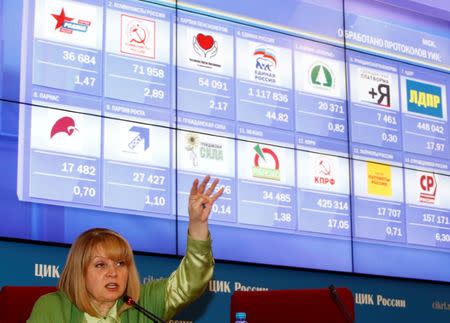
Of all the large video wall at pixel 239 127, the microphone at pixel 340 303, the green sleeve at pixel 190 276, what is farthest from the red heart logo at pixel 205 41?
the green sleeve at pixel 190 276

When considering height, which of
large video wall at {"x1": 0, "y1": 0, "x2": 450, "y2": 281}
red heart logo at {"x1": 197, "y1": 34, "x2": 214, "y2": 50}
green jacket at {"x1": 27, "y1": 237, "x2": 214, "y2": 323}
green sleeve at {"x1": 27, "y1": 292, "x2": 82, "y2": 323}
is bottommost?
green sleeve at {"x1": 27, "y1": 292, "x2": 82, "y2": 323}

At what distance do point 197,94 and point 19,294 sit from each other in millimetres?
1963

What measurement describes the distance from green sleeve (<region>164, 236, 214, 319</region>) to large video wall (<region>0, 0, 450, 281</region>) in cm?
140

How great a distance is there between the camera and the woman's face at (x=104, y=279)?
3.26 metres

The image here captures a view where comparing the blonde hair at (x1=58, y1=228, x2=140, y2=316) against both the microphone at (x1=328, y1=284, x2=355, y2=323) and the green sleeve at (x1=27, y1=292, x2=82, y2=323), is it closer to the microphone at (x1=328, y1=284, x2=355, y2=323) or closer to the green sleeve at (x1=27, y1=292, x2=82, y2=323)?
the green sleeve at (x1=27, y1=292, x2=82, y2=323)

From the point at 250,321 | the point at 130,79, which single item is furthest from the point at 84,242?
the point at 130,79

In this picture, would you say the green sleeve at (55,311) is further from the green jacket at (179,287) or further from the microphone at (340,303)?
the microphone at (340,303)

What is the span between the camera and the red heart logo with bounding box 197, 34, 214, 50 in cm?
548

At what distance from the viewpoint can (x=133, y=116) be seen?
5.09 metres

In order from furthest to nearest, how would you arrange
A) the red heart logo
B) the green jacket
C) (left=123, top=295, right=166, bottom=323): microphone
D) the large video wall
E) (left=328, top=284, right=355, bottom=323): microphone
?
1. the red heart logo
2. the large video wall
3. (left=328, top=284, right=355, bottom=323): microphone
4. the green jacket
5. (left=123, top=295, right=166, bottom=323): microphone

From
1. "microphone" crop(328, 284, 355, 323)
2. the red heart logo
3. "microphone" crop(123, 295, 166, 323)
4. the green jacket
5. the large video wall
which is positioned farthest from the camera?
the red heart logo

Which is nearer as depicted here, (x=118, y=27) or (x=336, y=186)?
(x=118, y=27)

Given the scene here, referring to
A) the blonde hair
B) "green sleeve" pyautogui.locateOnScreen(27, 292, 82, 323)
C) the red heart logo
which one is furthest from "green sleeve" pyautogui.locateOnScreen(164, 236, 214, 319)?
the red heart logo

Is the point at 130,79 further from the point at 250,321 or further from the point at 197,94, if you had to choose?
the point at 250,321
